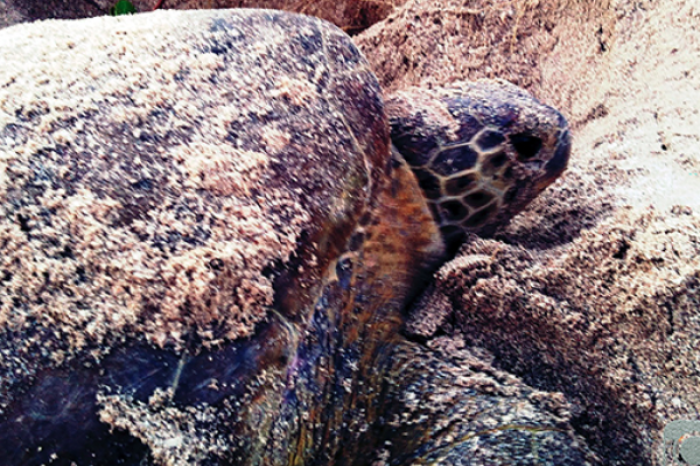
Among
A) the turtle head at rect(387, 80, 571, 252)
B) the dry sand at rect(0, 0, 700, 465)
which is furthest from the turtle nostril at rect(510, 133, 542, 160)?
the dry sand at rect(0, 0, 700, 465)

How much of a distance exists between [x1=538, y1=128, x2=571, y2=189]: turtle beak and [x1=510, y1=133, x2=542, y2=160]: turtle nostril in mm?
41

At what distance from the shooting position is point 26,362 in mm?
604

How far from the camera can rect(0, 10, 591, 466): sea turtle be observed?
24.7 inches

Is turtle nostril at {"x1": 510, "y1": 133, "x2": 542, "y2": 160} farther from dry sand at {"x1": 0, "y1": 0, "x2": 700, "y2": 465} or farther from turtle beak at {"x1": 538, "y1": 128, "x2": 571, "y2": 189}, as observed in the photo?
dry sand at {"x1": 0, "y1": 0, "x2": 700, "y2": 465}

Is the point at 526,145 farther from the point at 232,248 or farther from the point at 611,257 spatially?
the point at 232,248

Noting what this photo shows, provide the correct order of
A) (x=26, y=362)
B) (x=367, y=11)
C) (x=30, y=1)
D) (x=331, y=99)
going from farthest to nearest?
(x=367, y=11)
(x=30, y=1)
(x=331, y=99)
(x=26, y=362)

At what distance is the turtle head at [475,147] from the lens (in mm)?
1004

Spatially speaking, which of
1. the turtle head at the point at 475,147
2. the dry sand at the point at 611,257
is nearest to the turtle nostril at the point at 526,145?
the turtle head at the point at 475,147

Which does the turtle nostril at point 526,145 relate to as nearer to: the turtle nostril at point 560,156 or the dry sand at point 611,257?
the turtle nostril at point 560,156

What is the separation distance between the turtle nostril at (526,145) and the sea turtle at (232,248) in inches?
0.6

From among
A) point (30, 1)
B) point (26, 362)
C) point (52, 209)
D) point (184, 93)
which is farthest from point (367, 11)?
point (26, 362)

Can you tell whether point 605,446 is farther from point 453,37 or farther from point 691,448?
point 453,37

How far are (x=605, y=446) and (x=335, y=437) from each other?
1.59ft

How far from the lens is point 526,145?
104 centimetres
